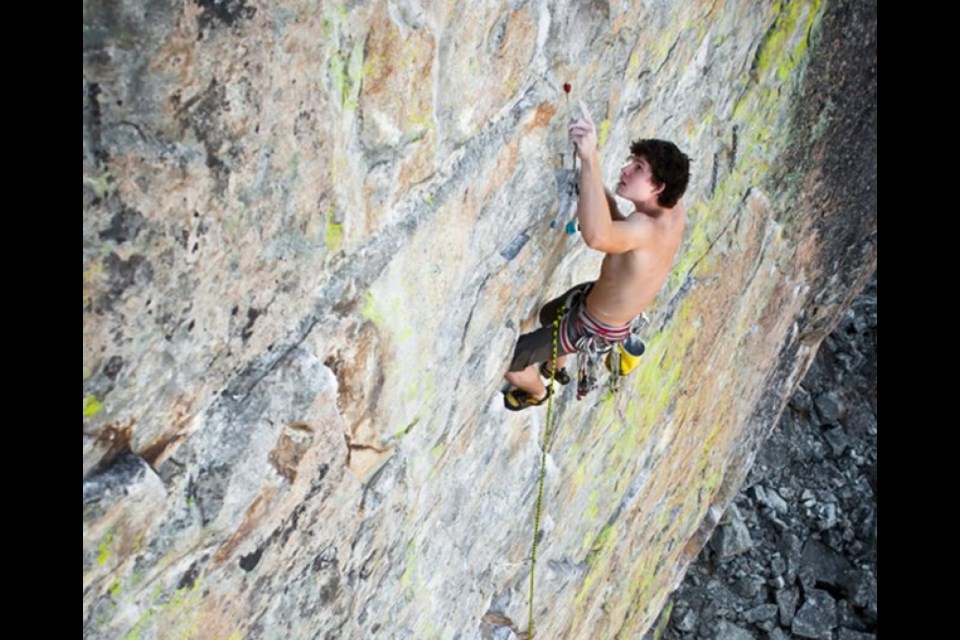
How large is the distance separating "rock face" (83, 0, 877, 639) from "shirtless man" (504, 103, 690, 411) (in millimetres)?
182

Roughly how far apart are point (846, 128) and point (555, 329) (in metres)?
3.87

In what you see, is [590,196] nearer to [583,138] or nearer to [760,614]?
[583,138]

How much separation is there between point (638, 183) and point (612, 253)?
0.32 metres

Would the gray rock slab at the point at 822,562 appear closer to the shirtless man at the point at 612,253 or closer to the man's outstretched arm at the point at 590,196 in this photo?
the shirtless man at the point at 612,253

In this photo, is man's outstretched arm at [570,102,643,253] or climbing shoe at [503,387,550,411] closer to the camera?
man's outstretched arm at [570,102,643,253]

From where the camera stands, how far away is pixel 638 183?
3787 millimetres

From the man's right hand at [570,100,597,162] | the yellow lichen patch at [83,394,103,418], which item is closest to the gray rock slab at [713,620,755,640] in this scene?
the man's right hand at [570,100,597,162]

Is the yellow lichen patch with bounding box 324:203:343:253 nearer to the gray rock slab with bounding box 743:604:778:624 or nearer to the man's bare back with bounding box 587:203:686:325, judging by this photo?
the man's bare back with bounding box 587:203:686:325

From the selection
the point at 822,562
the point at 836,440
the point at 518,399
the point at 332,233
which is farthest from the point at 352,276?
the point at 836,440

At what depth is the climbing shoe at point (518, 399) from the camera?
458 cm

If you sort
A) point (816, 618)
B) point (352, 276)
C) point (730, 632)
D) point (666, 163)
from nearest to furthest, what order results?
point (352, 276) < point (666, 163) < point (730, 632) < point (816, 618)

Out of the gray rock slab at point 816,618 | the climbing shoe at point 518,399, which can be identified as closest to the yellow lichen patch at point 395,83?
the climbing shoe at point 518,399

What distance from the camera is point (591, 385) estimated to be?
4.75 meters

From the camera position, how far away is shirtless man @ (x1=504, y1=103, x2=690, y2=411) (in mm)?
3586
